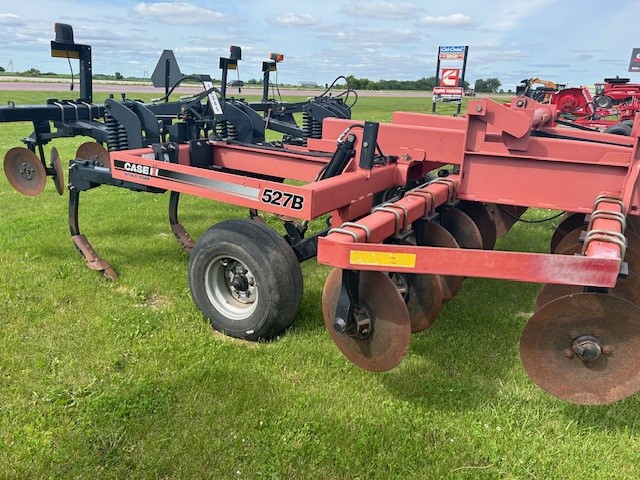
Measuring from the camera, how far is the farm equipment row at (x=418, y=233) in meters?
2.54

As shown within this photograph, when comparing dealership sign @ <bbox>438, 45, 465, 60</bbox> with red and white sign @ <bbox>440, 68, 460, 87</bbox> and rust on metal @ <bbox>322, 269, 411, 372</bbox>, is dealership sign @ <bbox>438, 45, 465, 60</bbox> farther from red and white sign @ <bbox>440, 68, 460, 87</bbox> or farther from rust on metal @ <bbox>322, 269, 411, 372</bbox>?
rust on metal @ <bbox>322, 269, 411, 372</bbox>

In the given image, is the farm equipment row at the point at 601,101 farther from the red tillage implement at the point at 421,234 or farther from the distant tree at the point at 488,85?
the distant tree at the point at 488,85

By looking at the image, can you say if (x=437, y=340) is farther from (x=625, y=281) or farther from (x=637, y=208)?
(x=637, y=208)

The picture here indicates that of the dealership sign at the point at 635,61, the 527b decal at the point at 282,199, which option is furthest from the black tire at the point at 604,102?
the dealership sign at the point at 635,61

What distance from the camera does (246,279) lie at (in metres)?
3.83

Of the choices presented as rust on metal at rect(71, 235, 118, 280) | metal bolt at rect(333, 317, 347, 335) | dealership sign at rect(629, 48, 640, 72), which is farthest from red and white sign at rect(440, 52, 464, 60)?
metal bolt at rect(333, 317, 347, 335)

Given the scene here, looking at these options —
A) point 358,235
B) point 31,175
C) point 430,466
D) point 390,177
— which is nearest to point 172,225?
point 31,175

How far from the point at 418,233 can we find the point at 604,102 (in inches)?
564

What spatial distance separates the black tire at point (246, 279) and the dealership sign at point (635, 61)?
31901 millimetres

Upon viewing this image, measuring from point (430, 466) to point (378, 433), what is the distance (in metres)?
0.33

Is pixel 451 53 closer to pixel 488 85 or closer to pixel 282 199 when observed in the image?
pixel 282 199

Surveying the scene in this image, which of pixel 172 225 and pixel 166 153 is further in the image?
pixel 172 225

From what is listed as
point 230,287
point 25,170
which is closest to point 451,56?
point 25,170

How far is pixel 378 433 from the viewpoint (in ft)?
9.57
